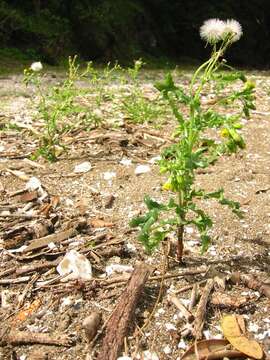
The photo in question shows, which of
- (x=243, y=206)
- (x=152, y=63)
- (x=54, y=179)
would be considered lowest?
(x=152, y=63)

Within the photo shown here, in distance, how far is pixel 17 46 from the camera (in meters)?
10.7

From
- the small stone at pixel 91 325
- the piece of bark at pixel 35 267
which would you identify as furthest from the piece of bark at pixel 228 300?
the piece of bark at pixel 35 267

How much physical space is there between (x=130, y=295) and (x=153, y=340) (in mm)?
241

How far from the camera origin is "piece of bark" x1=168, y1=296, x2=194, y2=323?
238 cm

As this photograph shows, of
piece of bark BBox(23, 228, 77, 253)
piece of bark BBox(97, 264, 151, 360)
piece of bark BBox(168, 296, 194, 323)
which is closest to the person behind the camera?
piece of bark BBox(97, 264, 151, 360)

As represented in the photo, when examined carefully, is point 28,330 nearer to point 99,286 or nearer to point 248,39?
point 99,286

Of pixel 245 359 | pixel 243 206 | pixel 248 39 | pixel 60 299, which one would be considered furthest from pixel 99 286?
pixel 248 39

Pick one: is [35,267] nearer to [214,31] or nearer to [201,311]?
[201,311]

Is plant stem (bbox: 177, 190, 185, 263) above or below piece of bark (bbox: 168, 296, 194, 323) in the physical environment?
above

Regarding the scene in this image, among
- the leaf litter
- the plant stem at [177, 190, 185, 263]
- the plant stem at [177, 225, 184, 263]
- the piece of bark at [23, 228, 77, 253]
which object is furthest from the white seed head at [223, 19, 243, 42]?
the piece of bark at [23, 228, 77, 253]

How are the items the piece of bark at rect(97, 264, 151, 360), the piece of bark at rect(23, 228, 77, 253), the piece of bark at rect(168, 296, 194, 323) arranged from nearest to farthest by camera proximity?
the piece of bark at rect(97, 264, 151, 360) < the piece of bark at rect(168, 296, 194, 323) < the piece of bark at rect(23, 228, 77, 253)

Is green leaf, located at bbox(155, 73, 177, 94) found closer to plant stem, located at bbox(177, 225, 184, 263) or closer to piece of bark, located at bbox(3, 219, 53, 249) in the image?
plant stem, located at bbox(177, 225, 184, 263)

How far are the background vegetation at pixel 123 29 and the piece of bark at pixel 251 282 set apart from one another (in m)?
8.54

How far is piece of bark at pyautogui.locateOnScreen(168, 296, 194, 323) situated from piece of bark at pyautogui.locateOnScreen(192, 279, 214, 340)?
0.03 m
